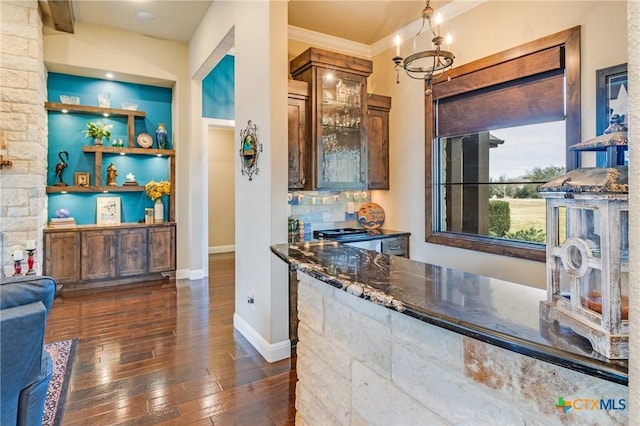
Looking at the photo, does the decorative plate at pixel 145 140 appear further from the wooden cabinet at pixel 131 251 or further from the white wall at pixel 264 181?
the white wall at pixel 264 181

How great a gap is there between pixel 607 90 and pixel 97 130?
6041 mm

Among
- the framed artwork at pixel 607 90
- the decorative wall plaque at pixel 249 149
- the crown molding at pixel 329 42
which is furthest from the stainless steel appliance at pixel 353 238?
the crown molding at pixel 329 42

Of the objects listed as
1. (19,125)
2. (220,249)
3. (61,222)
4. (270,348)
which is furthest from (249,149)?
(220,249)

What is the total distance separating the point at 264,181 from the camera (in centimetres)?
292

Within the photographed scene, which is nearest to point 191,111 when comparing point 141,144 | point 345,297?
point 141,144

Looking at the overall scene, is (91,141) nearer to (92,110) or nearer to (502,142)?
(92,110)

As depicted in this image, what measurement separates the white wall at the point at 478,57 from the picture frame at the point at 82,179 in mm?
4200

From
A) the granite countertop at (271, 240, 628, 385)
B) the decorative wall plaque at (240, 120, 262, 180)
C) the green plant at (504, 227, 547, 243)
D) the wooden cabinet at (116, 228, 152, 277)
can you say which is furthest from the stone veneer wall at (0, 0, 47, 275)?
the green plant at (504, 227, 547, 243)

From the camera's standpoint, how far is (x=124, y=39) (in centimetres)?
512

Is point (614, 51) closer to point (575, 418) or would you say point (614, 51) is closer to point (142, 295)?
point (575, 418)

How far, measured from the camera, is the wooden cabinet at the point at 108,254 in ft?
15.3

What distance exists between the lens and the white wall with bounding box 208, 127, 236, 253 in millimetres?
7664

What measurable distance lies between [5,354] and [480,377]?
1.58 meters

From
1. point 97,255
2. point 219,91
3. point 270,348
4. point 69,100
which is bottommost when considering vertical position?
point 270,348
